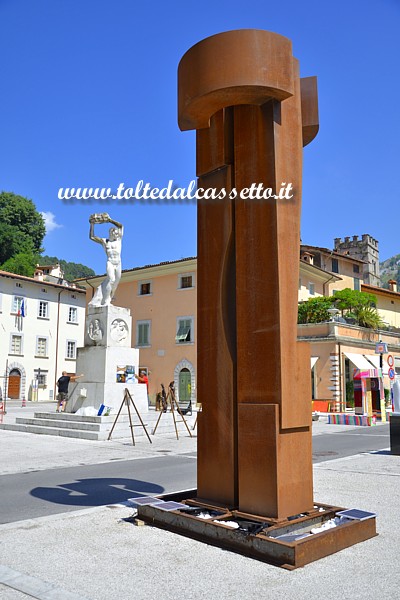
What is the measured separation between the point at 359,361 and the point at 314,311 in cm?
419

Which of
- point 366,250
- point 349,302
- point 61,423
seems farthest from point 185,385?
point 366,250

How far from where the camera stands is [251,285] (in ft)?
17.1

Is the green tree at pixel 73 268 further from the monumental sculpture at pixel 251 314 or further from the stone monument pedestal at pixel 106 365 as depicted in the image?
Answer: the monumental sculpture at pixel 251 314

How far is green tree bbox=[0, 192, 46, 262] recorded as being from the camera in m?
67.2

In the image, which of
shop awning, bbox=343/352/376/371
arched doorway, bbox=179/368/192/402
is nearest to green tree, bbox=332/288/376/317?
Answer: shop awning, bbox=343/352/376/371

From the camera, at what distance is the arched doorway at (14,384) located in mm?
45219

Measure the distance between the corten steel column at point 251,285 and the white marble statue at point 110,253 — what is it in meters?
13.7

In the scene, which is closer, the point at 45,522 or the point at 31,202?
the point at 45,522

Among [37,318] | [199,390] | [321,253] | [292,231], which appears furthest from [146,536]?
[321,253]

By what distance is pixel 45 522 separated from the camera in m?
5.54

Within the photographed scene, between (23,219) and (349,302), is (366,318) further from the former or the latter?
(23,219)

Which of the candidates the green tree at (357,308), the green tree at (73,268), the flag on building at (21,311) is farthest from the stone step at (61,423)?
the green tree at (73,268)

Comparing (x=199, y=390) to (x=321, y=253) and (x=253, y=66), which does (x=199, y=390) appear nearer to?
(x=253, y=66)

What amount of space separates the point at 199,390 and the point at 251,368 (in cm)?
76
